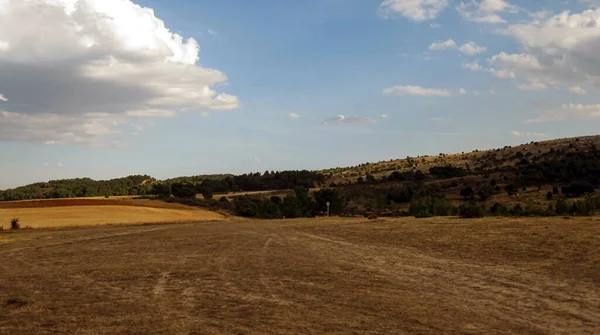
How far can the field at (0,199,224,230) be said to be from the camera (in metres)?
43.2

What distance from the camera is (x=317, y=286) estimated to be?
1262 centimetres

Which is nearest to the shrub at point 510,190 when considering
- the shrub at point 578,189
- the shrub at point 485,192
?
the shrub at point 485,192

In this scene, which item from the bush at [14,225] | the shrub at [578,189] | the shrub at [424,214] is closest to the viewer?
the bush at [14,225]

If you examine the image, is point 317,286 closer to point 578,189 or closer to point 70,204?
point 578,189

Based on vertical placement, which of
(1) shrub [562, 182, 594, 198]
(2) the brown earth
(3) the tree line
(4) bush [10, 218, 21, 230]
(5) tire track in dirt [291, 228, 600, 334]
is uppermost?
(3) the tree line

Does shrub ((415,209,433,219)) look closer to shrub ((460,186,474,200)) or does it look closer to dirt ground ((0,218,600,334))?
shrub ((460,186,474,200))

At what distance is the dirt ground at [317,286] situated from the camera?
8.94 metres

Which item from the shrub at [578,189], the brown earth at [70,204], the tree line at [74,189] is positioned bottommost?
the brown earth at [70,204]

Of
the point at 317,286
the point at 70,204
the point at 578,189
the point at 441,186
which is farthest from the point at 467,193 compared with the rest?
the point at 317,286

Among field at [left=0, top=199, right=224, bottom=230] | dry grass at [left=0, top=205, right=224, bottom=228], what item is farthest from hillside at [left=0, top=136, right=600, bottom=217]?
dry grass at [left=0, top=205, right=224, bottom=228]

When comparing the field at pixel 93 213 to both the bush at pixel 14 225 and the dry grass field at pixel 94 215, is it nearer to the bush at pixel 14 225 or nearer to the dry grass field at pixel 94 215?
the dry grass field at pixel 94 215

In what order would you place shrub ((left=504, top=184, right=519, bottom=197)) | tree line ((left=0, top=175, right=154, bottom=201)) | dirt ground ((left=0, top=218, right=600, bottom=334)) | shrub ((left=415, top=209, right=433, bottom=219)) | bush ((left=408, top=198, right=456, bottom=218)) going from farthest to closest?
tree line ((left=0, top=175, right=154, bottom=201)) < shrub ((left=504, top=184, right=519, bottom=197)) < bush ((left=408, top=198, right=456, bottom=218)) < shrub ((left=415, top=209, right=433, bottom=219)) < dirt ground ((left=0, top=218, right=600, bottom=334))

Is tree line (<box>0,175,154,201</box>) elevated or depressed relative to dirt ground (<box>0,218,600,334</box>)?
elevated

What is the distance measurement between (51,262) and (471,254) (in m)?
15.7
